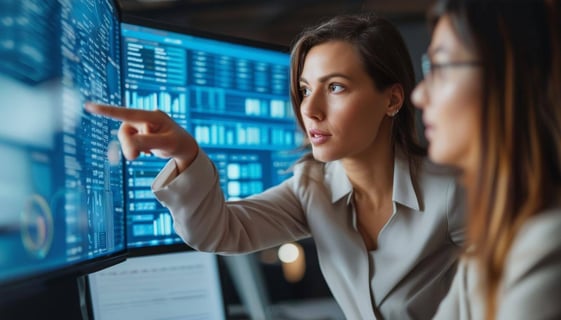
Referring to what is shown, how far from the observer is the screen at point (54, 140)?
58cm

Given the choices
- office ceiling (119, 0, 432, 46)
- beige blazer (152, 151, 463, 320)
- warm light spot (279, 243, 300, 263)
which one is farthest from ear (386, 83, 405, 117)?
office ceiling (119, 0, 432, 46)

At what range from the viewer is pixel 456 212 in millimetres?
1067

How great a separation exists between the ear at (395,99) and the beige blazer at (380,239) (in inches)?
4.0

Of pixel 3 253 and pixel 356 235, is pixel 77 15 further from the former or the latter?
pixel 356 235

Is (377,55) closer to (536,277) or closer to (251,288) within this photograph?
(536,277)

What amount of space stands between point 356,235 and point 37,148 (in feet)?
2.14

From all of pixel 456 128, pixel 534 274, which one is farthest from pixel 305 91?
pixel 534 274

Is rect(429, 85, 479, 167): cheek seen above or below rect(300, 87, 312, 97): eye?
below

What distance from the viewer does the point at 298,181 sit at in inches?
47.4

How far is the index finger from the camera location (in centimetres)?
74

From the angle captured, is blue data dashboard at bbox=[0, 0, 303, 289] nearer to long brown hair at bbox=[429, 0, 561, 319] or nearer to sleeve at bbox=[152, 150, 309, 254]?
sleeve at bbox=[152, 150, 309, 254]

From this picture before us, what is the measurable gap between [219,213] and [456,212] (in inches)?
17.1

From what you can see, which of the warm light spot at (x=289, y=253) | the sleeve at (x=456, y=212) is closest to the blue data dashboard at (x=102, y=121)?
the sleeve at (x=456, y=212)

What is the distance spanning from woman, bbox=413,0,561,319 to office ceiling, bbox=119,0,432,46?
2.24m
